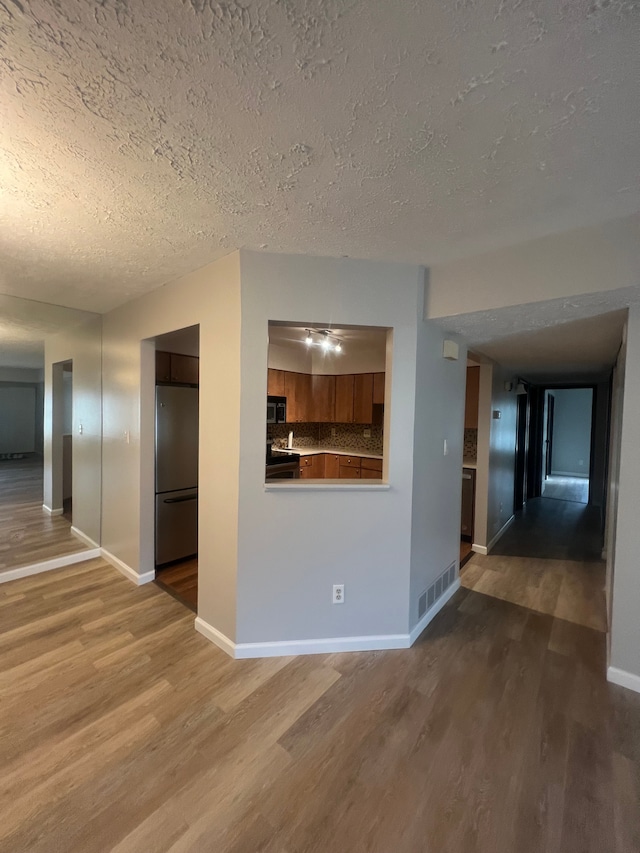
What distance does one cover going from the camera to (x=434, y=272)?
7.36ft

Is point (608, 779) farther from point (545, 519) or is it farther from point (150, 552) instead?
point (545, 519)

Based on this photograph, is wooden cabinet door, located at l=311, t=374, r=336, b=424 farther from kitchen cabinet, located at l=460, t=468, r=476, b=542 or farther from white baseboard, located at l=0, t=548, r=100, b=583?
white baseboard, located at l=0, t=548, r=100, b=583

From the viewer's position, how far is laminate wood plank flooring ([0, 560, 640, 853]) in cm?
131

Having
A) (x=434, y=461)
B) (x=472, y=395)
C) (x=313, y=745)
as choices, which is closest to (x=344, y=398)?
(x=472, y=395)

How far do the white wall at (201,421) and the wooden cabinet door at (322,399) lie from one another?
116 inches

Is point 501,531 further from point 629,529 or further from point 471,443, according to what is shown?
point 629,529

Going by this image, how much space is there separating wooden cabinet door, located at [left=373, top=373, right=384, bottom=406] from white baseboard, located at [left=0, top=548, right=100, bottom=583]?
3.85 m

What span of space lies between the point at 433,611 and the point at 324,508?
131cm

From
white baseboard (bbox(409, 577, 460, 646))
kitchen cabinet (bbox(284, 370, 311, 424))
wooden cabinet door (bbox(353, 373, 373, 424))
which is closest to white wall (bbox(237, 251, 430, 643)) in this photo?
white baseboard (bbox(409, 577, 460, 646))

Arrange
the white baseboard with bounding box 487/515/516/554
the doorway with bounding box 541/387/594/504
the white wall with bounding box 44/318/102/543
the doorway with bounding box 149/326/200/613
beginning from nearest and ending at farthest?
the doorway with bounding box 149/326/200/613 → the white wall with bounding box 44/318/102/543 → the white baseboard with bounding box 487/515/516/554 → the doorway with bounding box 541/387/594/504

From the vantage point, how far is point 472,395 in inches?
178

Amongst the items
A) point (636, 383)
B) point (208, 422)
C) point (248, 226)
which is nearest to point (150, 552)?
point (208, 422)

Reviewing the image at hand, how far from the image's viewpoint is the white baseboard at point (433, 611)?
7.88 feet

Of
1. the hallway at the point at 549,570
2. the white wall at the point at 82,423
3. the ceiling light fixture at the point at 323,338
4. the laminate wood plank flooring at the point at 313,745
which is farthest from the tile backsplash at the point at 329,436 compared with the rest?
the laminate wood plank flooring at the point at 313,745
